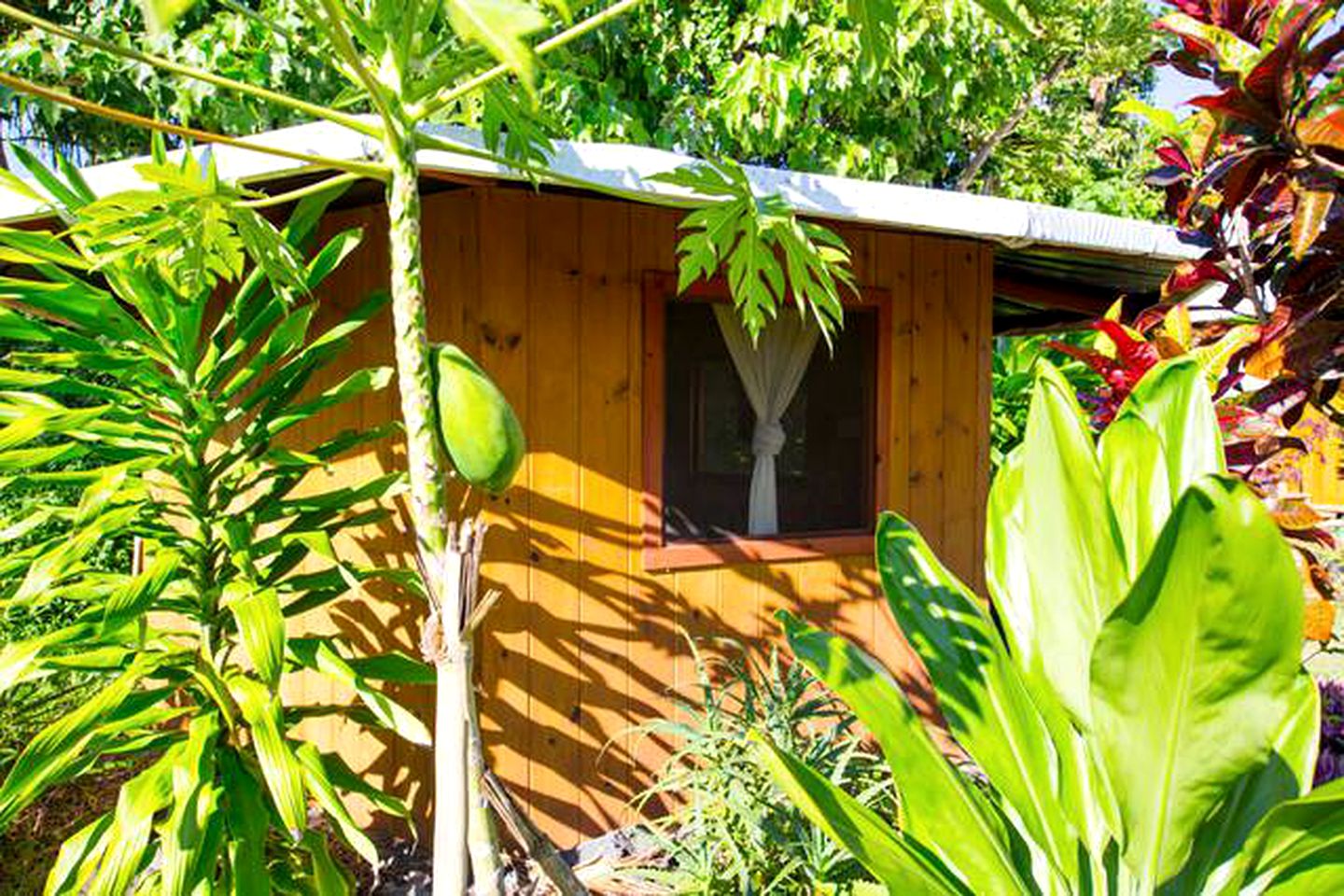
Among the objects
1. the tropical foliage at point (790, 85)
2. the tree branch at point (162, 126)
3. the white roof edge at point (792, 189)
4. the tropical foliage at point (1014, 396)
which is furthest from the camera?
the tropical foliage at point (1014, 396)

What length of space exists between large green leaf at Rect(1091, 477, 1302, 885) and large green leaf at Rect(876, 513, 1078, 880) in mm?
208

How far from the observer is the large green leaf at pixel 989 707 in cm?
154

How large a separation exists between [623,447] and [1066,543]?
9.00ft

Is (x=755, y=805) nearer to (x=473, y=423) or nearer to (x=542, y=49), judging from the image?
(x=473, y=423)

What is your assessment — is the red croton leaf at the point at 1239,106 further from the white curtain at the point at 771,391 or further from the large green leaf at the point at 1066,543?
the white curtain at the point at 771,391

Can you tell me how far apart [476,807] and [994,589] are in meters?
0.94

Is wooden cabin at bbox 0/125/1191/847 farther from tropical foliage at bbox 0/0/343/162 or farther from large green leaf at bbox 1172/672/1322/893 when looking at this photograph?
tropical foliage at bbox 0/0/343/162

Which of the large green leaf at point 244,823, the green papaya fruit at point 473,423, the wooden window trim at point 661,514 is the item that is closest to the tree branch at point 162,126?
the green papaya fruit at point 473,423

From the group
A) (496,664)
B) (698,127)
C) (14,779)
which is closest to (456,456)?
(14,779)

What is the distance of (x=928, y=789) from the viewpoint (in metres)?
1.48

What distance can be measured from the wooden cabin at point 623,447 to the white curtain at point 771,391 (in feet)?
0.12

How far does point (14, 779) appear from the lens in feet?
8.04

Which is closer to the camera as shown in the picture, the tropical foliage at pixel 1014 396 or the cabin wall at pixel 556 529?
the cabin wall at pixel 556 529

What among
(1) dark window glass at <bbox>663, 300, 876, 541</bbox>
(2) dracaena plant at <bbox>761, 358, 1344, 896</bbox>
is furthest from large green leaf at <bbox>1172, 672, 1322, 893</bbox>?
(1) dark window glass at <bbox>663, 300, 876, 541</bbox>
